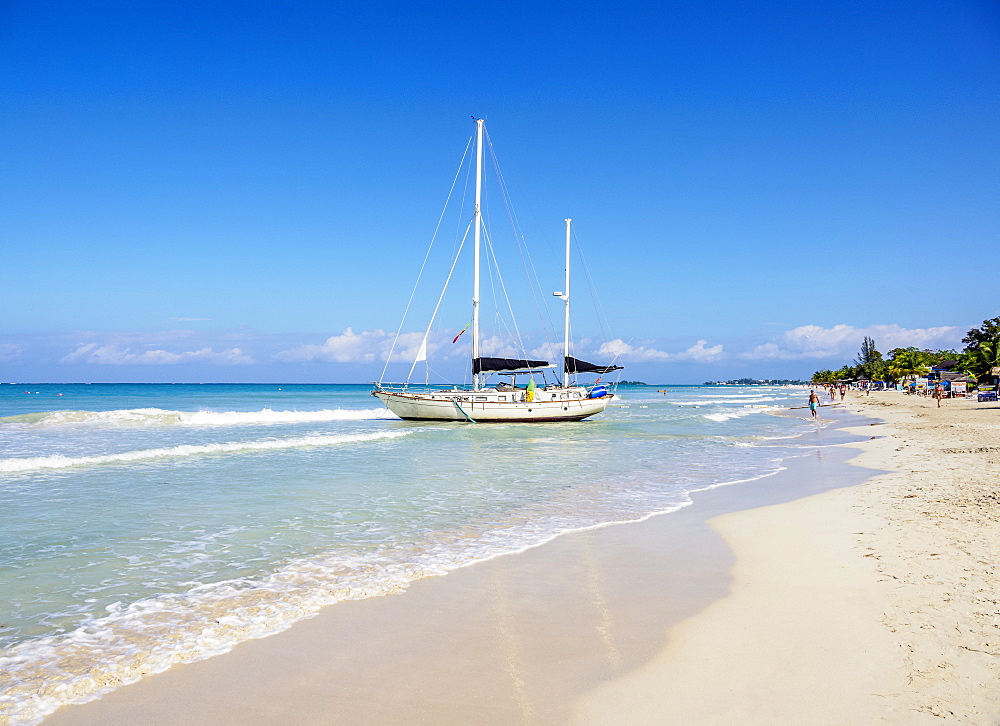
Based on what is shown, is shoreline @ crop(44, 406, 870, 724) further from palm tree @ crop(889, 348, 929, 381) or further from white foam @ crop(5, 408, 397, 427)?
palm tree @ crop(889, 348, 929, 381)

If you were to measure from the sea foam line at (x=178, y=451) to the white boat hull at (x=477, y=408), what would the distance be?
555 centimetres

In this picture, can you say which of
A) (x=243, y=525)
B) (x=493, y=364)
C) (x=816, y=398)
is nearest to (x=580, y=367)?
(x=493, y=364)

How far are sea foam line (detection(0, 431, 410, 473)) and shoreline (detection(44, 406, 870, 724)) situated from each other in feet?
54.5

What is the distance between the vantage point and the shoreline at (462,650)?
420 centimetres

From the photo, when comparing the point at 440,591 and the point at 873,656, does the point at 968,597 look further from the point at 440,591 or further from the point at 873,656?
the point at 440,591

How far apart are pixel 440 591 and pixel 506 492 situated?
6.92 metres

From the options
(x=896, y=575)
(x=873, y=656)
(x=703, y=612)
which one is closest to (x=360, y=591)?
(x=703, y=612)

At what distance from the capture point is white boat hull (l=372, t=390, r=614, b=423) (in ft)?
121

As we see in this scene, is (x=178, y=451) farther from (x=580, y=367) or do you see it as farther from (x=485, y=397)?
(x=580, y=367)

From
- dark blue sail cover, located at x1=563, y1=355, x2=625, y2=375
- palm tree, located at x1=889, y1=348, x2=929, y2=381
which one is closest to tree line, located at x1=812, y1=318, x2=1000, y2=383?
palm tree, located at x1=889, y1=348, x2=929, y2=381

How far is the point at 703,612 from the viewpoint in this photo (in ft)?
19.7

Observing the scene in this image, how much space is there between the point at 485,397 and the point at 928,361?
122 meters

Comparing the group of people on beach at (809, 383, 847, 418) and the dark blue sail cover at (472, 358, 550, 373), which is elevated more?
the dark blue sail cover at (472, 358, 550, 373)

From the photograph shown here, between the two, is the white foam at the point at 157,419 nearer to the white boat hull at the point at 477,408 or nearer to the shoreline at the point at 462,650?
the white boat hull at the point at 477,408
